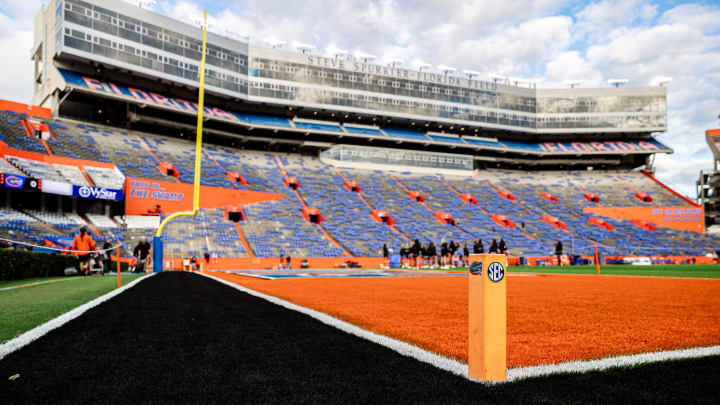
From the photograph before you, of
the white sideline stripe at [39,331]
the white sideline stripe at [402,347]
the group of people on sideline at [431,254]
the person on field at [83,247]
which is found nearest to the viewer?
the white sideline stripe at [402,347]

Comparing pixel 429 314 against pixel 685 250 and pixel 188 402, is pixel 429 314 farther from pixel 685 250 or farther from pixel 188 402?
pixel 685 250

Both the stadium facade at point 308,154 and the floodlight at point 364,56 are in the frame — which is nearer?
the stadium facade at point 308,154

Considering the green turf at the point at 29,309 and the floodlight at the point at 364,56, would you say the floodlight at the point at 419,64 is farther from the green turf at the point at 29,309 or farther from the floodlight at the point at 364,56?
the green turf at the point at 29,309

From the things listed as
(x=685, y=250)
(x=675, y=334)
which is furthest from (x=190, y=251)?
(x=685, y=250)

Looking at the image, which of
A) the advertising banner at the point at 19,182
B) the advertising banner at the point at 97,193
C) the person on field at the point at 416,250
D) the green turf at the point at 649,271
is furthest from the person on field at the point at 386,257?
the advertising banner at the point at 19,182

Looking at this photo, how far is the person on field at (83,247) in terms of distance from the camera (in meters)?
13.9

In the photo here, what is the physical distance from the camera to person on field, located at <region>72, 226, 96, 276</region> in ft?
45.5

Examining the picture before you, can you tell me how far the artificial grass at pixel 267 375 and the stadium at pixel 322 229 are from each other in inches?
0.9

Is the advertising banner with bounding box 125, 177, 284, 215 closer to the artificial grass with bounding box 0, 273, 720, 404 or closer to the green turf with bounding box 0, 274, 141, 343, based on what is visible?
the green turf with bounding box 0, 274, 141, 343

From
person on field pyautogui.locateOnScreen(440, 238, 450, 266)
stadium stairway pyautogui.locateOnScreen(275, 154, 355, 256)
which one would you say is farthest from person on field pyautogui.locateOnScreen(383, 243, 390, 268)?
stadium stairway pyautogui.locateOnScreen(275, 154, 355, 256)

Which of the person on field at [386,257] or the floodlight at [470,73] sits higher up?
the floodlight at [470,73]

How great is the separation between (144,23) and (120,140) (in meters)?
11.7

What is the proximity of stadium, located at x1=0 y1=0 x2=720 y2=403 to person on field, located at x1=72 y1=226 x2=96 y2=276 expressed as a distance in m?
0.17

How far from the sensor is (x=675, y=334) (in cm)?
388
